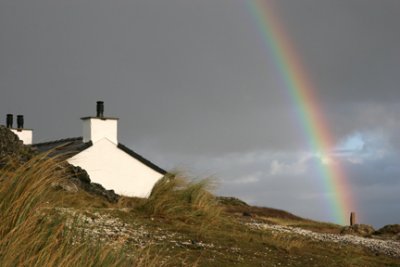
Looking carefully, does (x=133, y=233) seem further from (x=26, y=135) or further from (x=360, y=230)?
(x=26, y=135)

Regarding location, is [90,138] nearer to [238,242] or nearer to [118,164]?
[118,164]

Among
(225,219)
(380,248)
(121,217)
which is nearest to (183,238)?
(121,217)

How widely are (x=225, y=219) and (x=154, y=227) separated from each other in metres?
3.52

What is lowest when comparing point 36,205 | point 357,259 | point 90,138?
→ point 357,259

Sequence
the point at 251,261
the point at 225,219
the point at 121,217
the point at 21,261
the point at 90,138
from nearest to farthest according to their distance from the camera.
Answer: the point at 21,261
the point at 251,261
the point at 121,217
the point at 225,219
the point at 90,138

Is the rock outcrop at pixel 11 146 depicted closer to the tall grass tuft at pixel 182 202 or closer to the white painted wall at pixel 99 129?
the tall grass tuft at pixel 182 202

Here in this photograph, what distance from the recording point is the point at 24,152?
56.7 feet

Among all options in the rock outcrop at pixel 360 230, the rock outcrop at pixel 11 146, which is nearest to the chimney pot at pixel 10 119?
the rock outcrop at pixel 360 230

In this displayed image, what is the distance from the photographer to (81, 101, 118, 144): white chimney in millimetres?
34031

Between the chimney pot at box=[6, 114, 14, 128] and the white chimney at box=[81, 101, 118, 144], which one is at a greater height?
the chimney pot at box=[6, 114, 14, 128]

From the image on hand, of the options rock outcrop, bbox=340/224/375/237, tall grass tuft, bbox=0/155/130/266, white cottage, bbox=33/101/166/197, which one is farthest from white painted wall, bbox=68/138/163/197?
tall grass tuft, bbox=0/155/130/266

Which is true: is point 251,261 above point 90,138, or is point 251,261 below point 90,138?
below

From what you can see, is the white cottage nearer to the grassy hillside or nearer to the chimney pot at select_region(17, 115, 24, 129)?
the chimney pot at select_region(17, 115, 24, 129)

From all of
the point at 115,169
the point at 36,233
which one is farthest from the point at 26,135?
the point at 36,233
